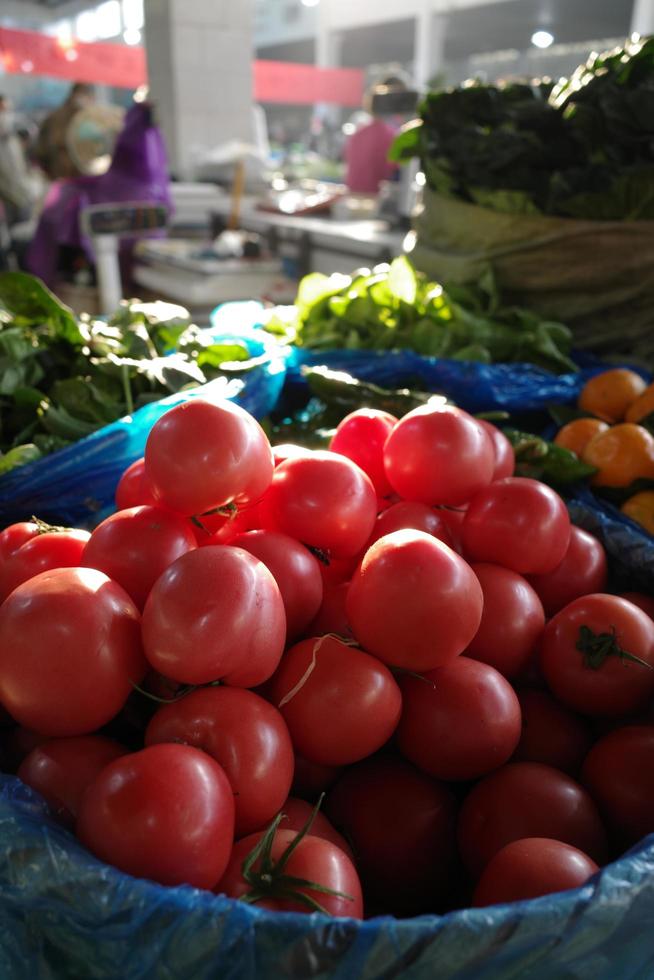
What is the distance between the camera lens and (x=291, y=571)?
879mm

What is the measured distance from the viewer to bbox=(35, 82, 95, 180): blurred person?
6.38 m

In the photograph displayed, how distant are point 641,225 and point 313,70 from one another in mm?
12455

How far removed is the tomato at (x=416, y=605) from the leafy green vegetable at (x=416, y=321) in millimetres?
1199

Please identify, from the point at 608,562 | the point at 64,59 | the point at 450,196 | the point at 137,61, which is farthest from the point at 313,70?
the point at 608,562

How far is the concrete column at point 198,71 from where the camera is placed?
24.1 ft

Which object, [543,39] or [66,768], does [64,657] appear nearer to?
[66,768]

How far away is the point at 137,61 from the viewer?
444 inches

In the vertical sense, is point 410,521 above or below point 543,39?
below

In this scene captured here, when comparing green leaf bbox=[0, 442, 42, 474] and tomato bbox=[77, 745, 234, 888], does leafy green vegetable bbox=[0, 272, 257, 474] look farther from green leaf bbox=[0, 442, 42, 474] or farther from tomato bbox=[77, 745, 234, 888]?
tomato bbox=[77, 745, 234, 888]

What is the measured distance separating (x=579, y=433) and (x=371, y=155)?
4.93 meters

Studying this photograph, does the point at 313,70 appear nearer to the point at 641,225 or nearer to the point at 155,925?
the point at 641,225

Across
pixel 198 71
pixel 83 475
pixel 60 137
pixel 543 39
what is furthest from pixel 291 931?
pixel 543 39

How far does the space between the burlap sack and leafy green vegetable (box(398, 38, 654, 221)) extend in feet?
0.28

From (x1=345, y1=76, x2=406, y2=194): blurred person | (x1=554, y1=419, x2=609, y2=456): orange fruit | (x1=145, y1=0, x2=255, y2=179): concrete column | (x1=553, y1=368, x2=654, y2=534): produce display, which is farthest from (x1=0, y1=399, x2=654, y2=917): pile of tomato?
(x1=145, y1=0, x2=255, y2=179): concrete column
